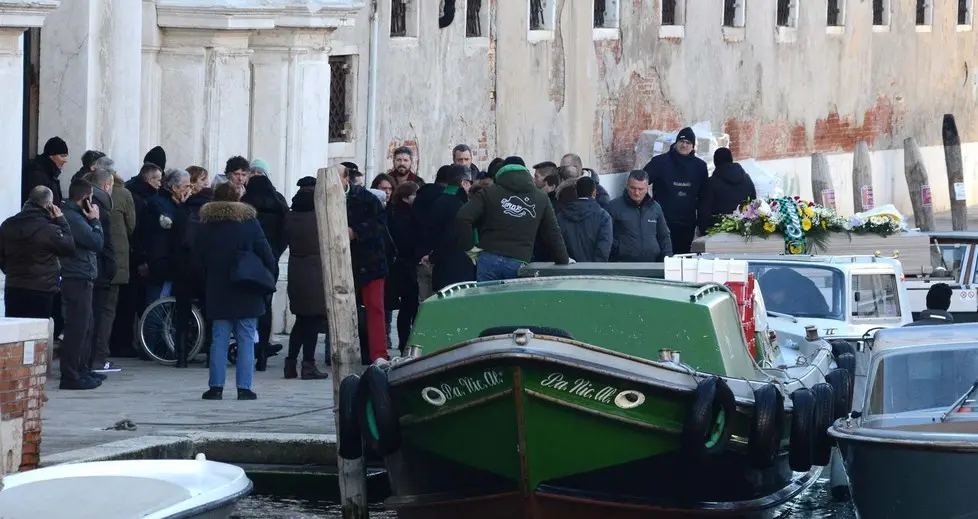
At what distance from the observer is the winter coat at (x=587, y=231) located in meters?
16.8

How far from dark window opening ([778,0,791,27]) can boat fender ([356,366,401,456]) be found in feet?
79.2

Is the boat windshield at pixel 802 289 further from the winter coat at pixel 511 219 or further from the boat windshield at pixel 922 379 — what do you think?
the boat windshield at pixel 922 379

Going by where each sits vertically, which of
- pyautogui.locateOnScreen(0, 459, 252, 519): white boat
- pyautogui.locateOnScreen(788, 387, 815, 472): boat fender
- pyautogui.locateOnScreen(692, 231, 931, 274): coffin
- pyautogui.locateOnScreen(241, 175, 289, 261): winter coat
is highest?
pyautogui.locateOnScreen(241, 175, 289, 261): winter coat

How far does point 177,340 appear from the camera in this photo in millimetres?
16281

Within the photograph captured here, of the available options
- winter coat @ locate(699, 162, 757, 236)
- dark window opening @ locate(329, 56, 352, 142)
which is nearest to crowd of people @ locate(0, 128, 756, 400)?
winter coat @ locate(699, 162, 757, 236)

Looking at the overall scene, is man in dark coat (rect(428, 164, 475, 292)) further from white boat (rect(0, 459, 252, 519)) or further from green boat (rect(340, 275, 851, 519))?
white boat (rect(0, 459, 252, 519))

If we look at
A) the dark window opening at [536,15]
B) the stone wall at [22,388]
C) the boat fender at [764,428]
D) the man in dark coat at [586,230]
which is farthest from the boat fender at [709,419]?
the dark window opening at [536,15]

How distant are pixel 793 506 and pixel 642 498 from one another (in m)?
2.88

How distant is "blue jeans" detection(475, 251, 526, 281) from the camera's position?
1477 cm

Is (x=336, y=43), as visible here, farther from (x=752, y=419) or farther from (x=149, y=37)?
(x=752, y=419)

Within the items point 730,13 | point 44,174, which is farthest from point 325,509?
point 730,13

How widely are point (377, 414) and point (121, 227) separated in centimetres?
535

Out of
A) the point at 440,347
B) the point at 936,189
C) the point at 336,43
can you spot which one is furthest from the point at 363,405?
the point at 936,189

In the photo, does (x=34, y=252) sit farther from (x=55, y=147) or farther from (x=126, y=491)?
(x=126, y=491)
